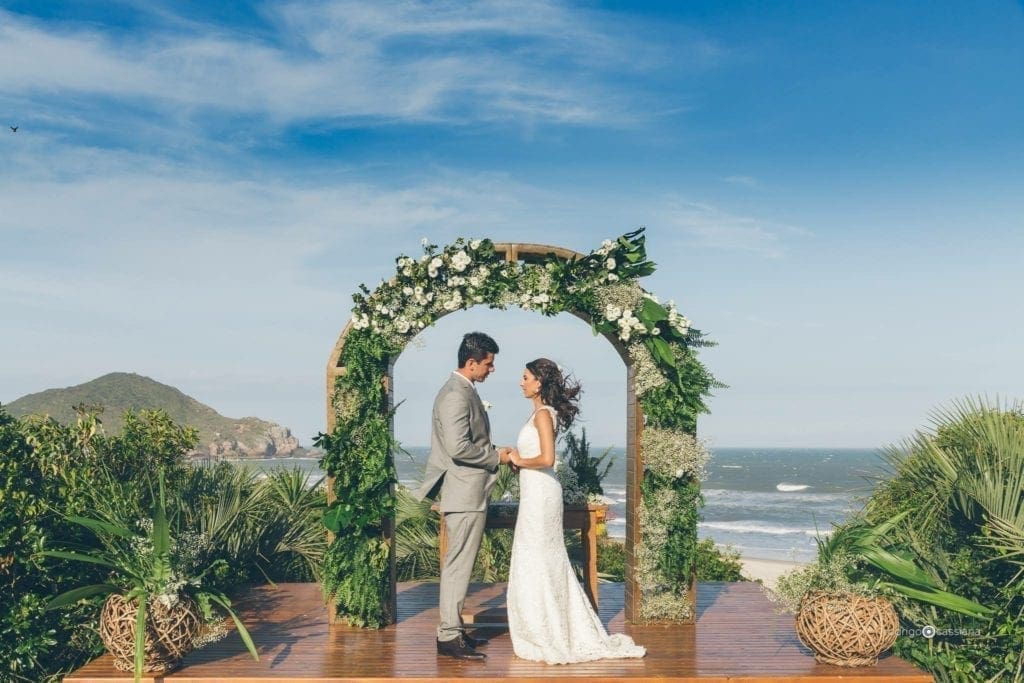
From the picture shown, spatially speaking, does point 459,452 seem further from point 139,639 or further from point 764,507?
point 764,507

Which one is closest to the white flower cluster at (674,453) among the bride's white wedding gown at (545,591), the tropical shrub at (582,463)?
the tropical shrub at (582,463)

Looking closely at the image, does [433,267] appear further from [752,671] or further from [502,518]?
[752,671]

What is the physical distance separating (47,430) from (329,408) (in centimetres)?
275

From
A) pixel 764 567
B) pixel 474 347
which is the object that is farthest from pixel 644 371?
pixel 764 567

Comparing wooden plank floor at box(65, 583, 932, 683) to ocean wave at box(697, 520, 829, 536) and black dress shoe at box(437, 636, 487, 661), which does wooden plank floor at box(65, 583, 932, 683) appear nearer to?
black dress shoe at box(437, 636, 487, 661)

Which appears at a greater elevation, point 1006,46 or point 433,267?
point 1006,46

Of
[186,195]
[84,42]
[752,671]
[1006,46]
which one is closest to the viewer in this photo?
[752,671]

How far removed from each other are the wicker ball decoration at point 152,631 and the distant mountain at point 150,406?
200ft

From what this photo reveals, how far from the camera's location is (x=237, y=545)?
8.37m

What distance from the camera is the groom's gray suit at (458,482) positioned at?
577 centimetres

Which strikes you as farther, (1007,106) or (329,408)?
(1007,106)

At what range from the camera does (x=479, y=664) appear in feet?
18.8

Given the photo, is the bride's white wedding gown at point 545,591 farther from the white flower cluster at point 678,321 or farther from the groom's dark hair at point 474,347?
the white flower cluster at point 678,321

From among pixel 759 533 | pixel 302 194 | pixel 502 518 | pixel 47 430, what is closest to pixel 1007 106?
pixel 302 194
